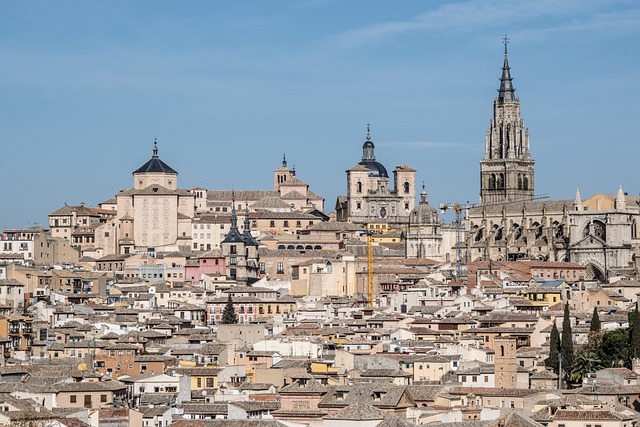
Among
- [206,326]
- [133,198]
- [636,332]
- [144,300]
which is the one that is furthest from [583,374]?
[133,198]

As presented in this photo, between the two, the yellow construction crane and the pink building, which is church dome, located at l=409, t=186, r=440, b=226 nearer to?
the yellow construction crane

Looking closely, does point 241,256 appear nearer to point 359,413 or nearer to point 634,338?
point 634,338

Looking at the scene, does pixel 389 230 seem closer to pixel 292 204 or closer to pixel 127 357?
pixel 292 204

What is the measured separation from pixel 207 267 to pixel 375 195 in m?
36.1

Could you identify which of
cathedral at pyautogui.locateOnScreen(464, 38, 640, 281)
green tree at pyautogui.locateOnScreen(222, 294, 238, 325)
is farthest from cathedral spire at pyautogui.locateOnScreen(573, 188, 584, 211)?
green tree at pyautogui.locateOnScreen(222, 294, 238, 325)

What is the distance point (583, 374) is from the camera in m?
80.6

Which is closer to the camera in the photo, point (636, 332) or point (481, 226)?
point (636, 332)

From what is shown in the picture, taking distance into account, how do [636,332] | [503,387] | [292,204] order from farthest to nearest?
[292,204] < [636,332] < [503,387]

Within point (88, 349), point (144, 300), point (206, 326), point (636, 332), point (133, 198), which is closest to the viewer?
Result: point (636, 332)

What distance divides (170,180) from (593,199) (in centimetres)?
3327

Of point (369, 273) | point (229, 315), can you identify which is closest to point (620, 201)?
point (369, 273)

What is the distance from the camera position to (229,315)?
104 metres

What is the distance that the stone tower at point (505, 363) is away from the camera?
7750cm

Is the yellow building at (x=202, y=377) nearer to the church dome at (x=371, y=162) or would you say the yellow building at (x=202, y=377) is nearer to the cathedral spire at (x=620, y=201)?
the cathedral spire at (x=620, y=201)
